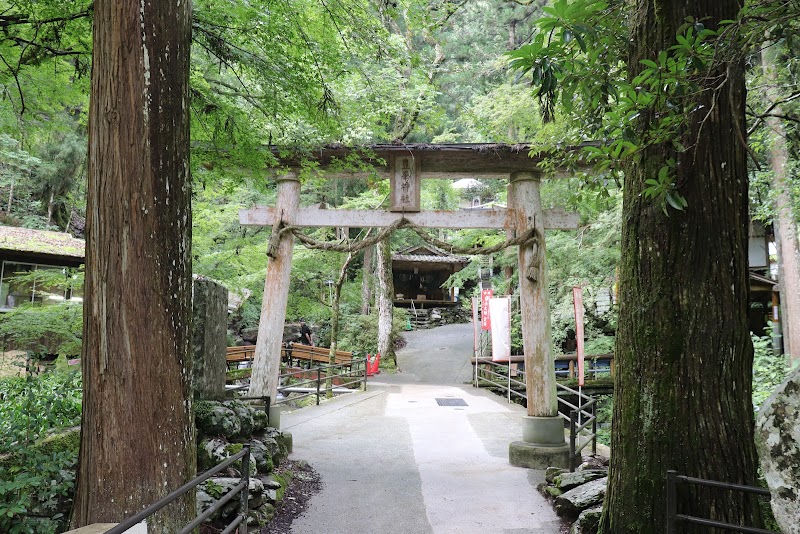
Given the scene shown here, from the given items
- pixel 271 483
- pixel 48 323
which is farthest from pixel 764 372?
pixel 48 323

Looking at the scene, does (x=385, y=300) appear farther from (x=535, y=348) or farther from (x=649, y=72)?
(x=649, y=72)

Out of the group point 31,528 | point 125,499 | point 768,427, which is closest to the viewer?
point 768,427

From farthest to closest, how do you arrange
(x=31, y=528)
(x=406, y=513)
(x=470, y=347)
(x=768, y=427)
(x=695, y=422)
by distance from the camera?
1. (x=470, y=347)
2. (x=406, y=513)
3. (x=31, y=528)
4. (x=695, y=422)
5. (x=768, y=427)

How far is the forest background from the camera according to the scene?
14.7 feet

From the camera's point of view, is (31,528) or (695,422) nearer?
(695,422)

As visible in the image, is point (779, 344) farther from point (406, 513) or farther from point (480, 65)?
point (406, 513)

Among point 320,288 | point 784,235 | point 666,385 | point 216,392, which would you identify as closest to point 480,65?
point 320,288

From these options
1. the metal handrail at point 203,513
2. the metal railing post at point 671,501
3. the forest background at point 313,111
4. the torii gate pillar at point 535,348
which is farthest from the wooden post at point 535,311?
the metal handrail at point 203,513

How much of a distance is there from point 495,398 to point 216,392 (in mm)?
10234

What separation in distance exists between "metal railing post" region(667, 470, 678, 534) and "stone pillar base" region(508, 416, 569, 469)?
4.80 metres

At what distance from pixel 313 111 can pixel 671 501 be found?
5324mm

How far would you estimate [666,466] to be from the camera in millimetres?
3289

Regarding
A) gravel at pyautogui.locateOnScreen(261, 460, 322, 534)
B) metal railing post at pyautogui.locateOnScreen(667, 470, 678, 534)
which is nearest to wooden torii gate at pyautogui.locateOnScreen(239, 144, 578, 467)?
gravel at pyautogui.locateOnScreen(261, 460, 322, 534)

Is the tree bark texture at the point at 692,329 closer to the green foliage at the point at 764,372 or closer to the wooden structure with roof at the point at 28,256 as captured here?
the green foliage at the point at 764,372
